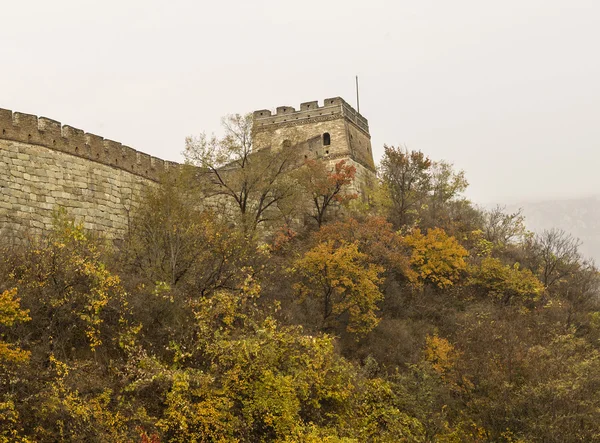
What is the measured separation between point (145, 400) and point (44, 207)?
9721mm

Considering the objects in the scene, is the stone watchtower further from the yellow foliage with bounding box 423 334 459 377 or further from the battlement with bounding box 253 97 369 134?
the yellow foliage with bounding box 423 334 459 377

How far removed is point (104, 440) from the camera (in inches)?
458

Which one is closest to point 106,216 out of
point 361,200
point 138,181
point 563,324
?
point 138,181

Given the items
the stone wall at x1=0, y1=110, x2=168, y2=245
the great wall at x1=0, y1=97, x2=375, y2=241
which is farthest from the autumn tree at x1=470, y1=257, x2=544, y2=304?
the stone wall at x1=0, y1=110, x2=168, y2=245

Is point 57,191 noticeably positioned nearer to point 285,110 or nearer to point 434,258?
point 434,258

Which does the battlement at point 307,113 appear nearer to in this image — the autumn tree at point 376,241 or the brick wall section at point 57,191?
the autumn tree at point 376,241

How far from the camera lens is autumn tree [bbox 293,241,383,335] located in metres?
21.8

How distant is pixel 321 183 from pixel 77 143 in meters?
11.2

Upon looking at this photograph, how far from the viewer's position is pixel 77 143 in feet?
71.5

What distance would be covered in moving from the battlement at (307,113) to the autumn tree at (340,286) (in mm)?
14353

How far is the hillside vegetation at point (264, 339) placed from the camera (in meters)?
12.7

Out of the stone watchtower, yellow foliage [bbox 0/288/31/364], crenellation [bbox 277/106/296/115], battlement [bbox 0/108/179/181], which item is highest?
crenellation [bbox 277/106/296/115]

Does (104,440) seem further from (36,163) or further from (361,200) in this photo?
(361,200)

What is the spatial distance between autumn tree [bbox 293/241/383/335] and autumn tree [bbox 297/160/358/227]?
6223 millimetres
